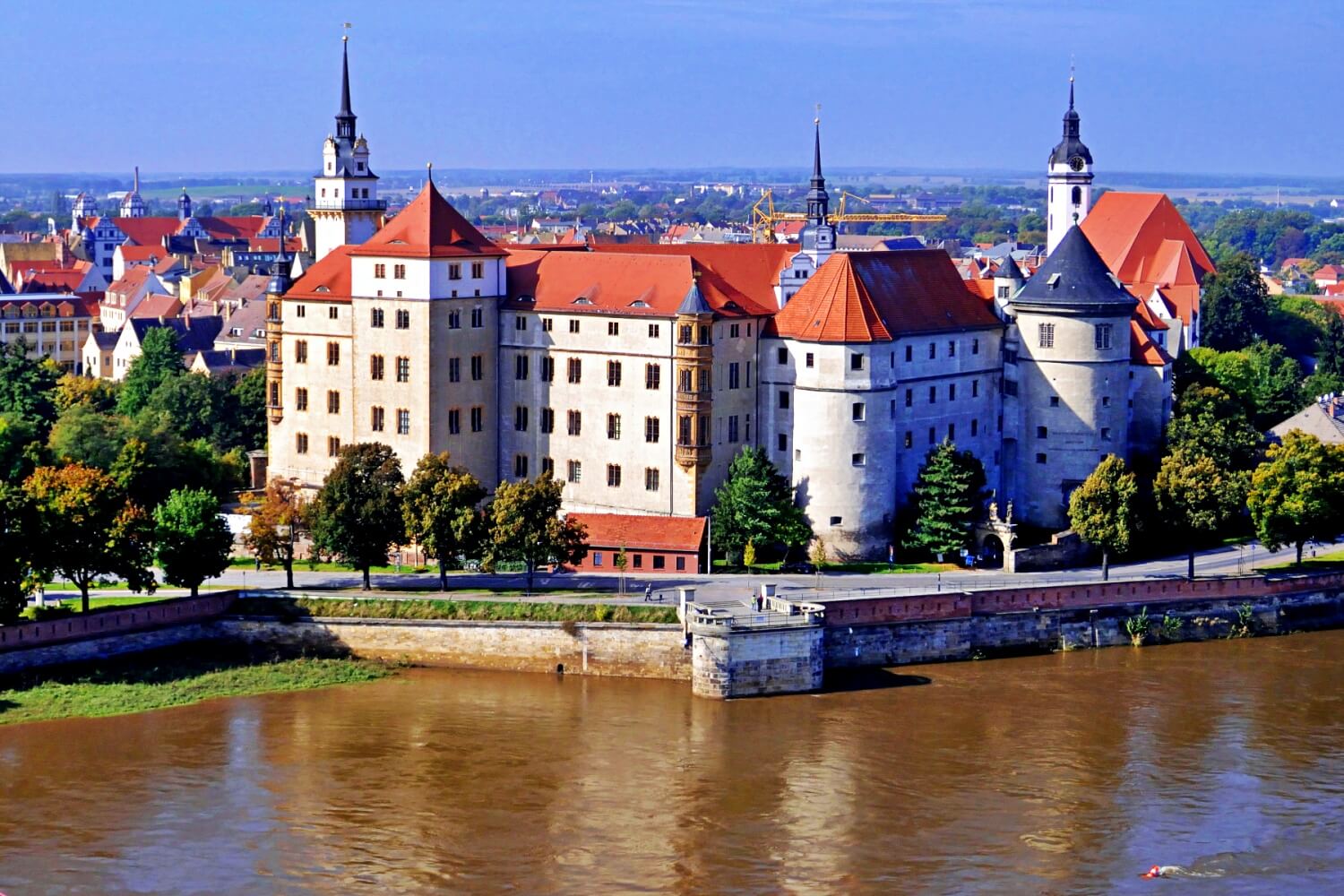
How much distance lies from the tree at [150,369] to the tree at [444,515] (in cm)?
3531

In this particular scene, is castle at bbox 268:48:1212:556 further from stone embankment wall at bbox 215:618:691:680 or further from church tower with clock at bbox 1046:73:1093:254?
church tower with clock at bbox 1046:73:1093:254

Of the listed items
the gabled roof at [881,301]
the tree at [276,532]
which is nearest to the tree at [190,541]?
the tree at [276,532]

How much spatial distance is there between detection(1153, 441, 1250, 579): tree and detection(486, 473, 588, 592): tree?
22061 millimetres

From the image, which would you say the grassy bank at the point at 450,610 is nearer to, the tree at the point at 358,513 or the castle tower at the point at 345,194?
the tree at the point at 358,513

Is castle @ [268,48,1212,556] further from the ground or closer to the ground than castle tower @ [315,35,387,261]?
closer to the ground

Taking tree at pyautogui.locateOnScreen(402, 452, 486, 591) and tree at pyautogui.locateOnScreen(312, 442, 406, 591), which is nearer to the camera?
tree at pyautogui.locateOnScreen(402, 452, 486, 591)

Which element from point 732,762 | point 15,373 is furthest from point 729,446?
point 15,373

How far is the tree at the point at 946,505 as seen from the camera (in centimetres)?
7844

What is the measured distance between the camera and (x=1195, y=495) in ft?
255

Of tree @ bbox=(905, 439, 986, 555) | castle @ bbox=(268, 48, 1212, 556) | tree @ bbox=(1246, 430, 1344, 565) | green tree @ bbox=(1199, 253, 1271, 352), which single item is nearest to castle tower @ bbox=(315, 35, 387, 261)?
castle @ bbox=(268, 48, 1212, 556)

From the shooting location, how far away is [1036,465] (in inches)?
3329

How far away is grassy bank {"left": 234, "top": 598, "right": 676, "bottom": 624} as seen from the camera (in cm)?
6900

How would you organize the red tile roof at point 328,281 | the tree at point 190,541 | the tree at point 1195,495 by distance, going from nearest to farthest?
1. the tree at point 190,541
2. the tree at point 1195,495
3. the red tile roof at point 328,281

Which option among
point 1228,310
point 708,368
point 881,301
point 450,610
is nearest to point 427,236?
point 708,368
